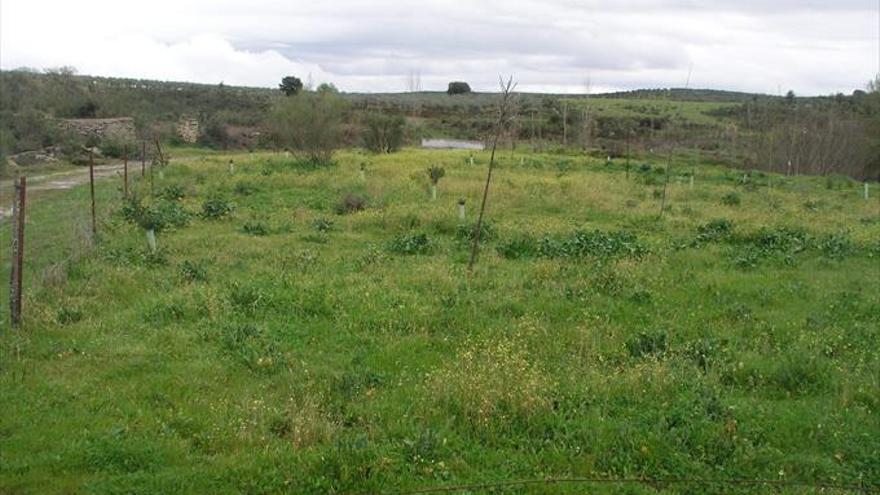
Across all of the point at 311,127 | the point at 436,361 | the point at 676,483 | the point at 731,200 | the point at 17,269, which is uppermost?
the point at 311,127

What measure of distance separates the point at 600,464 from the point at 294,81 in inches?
2551

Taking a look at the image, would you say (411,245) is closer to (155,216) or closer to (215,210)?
(155,216)

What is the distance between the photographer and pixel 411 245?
566 inches

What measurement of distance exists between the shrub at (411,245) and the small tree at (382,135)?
25.2 metres

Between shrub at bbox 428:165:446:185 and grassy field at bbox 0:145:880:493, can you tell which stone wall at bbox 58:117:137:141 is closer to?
shrub at bbox 428:165:446:185

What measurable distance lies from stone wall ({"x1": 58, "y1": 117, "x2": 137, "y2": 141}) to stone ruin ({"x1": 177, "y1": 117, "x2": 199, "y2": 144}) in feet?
11.9

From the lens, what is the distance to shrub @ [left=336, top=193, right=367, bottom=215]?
19.6 metres

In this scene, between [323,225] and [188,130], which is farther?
[188,130]

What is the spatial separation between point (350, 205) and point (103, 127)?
1275 inches

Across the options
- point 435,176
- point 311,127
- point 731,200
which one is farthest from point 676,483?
point 311,127

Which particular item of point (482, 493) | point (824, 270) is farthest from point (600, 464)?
point (824, 270)

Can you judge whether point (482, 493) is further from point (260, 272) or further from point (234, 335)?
point (260, 272)

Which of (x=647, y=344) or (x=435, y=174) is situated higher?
(x=435, y=174)

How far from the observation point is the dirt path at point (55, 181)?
23.1 m
